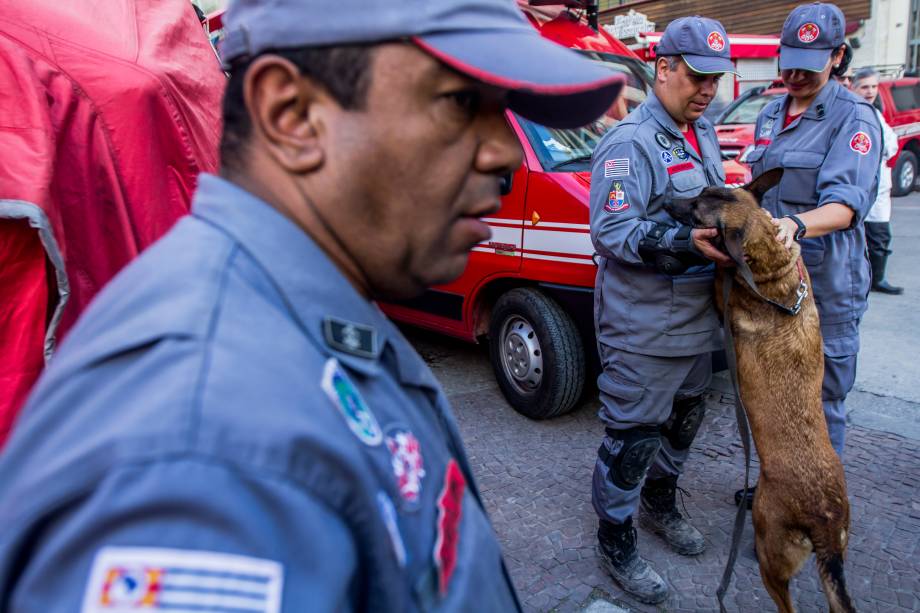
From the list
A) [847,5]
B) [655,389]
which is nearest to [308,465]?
[655,389]

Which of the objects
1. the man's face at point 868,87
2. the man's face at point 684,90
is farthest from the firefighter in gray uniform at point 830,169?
Result: the man's face at point 868,87

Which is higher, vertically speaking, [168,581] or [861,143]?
[861,143]

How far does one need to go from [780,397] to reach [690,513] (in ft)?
3.92

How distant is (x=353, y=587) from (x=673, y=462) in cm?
293

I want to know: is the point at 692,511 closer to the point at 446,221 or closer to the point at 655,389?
the point at 655,389

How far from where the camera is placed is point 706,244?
8.61ft

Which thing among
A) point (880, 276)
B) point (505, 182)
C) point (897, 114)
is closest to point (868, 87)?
point (880, 276)

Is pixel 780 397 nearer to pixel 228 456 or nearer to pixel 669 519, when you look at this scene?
pixel 669 519

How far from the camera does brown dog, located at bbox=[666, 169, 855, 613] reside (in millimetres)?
2566

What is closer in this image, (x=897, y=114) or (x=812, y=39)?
(x=812, y=39)

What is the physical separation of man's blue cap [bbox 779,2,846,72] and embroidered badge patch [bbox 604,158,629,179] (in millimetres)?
1269

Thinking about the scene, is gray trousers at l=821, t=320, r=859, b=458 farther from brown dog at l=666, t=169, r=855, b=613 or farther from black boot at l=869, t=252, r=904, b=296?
black boot at l=869, t=252, r=904, b=296

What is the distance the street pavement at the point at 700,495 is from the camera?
3.03m

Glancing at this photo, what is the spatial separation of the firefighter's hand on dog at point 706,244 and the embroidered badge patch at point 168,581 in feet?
7.84
